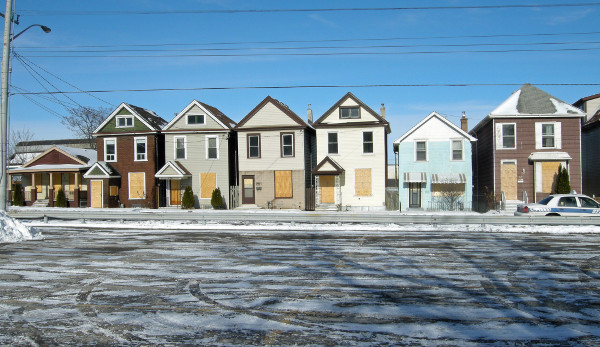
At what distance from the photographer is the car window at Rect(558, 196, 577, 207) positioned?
70.4 feet

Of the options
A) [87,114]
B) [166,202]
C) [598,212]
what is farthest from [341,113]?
[87,114]

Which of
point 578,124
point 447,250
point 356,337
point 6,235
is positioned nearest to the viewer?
point 356,337

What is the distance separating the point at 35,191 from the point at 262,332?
42.1m

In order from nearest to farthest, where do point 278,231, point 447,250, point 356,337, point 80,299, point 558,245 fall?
point 356,337
point 80,299
point 447,250
point 558,245
point 278,231

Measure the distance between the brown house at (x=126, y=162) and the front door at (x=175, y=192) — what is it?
1114mm

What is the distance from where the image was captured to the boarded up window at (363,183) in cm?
3538

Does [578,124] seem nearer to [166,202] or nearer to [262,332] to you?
[166,202]

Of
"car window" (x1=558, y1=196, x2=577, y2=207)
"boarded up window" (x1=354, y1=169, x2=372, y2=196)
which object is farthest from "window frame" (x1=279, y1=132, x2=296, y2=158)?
"car window" (x1=558, y1=196, x2=577, y2=207)

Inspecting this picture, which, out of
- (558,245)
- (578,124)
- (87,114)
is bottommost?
(558,245)

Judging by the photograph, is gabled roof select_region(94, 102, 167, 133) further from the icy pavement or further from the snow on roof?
the snow on roof

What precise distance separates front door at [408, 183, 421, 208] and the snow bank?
78.9ft

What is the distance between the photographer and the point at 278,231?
816 inches

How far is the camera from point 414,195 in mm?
34656

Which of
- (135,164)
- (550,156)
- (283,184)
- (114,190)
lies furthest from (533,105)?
(114,190)
